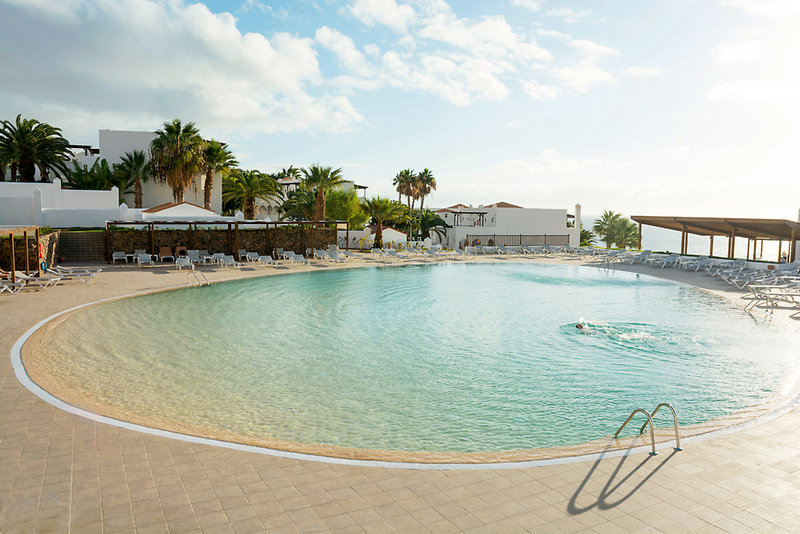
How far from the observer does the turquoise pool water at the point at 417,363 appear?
6934 mm

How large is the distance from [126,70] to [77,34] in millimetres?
3547

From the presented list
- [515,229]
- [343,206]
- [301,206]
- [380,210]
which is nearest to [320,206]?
[343,206]

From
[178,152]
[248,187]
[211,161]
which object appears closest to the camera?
[178,152]

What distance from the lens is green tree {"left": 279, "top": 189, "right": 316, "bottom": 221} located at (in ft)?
135

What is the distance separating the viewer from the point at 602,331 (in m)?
12.5

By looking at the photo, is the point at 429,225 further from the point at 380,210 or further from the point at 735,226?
the point at 735,226

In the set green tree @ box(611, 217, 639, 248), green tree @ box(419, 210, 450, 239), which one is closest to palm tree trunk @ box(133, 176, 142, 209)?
green tree @ box(419, 210, 450, 239)

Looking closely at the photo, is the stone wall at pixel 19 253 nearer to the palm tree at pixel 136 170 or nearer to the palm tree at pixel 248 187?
the palm tree at pixel 136 170

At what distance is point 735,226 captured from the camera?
25188 millimetres

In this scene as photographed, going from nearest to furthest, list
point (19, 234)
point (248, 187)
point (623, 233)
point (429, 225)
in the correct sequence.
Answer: point (19, 234) → point (248, 187) → point (429, 225) → point (623, 233)

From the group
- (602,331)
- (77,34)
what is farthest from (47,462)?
(77,34)

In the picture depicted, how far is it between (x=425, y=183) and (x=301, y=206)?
61.1ft

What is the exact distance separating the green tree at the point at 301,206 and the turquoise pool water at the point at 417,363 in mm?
24294

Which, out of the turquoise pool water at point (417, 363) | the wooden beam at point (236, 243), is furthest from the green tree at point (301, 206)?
the turquoise pool water at point (417, 363)
